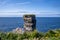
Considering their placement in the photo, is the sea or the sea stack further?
the sea

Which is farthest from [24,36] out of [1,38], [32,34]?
[1,38]

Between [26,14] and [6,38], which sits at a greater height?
[26,14]

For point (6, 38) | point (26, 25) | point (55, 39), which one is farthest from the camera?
point (26, 25)

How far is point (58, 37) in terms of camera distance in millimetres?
7230

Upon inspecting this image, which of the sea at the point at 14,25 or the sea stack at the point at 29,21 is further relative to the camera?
the sea at the point at 14,25

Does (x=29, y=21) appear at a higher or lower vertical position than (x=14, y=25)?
higher

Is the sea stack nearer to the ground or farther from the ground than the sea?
farther from the ground

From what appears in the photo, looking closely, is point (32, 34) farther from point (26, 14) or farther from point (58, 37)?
point (26, 14)

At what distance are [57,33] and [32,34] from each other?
3.15 ft

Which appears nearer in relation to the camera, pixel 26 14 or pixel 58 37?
pixel 58 37

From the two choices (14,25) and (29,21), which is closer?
(29,21)

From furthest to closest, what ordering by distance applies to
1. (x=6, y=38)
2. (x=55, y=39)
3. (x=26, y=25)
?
(x=26, y=25)
(x=6, y=38)
(x=55, y=39)

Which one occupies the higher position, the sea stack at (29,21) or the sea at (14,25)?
the sea stack at (29,21)

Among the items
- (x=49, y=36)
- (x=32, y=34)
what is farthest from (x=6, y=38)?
(x=49, y=36)
